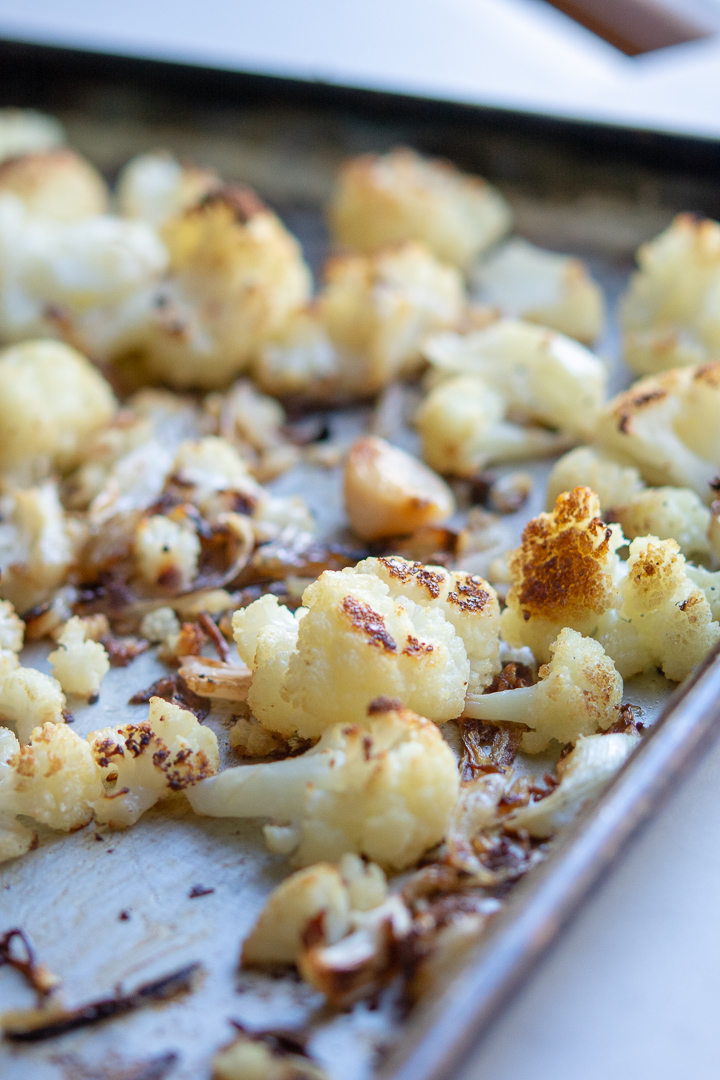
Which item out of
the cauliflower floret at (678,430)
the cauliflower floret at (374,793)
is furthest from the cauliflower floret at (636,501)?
the cauliflower floret at (374,793)

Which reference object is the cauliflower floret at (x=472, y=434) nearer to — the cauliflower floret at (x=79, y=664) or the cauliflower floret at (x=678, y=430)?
the cauliflower floret at (x=678, y=430)

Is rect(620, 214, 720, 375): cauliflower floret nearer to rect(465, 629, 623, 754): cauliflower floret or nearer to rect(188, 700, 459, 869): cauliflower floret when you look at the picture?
rect(465, 629, 623, 754): cauliflower floret

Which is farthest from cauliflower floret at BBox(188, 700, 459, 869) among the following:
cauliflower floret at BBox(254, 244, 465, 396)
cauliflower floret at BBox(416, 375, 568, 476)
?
cauliflower floret at BBox(254, 244, 465, 396)

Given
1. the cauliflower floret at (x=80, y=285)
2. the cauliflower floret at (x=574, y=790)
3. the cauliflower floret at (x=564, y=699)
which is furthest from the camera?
the cauliflower floret at (x=80, y=285)

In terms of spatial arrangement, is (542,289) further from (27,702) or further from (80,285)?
(27,702)

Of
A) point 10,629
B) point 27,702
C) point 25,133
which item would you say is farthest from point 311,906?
point 25,133
